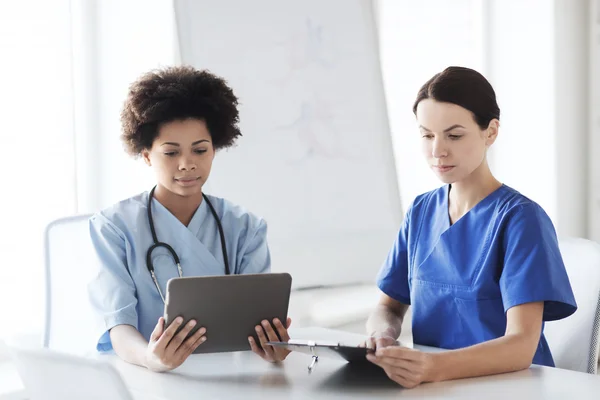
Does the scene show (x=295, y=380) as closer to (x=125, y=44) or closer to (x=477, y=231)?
(x=477, y=231)

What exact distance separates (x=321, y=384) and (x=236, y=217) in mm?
564

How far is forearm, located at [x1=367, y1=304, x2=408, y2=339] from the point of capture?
63.2 inches

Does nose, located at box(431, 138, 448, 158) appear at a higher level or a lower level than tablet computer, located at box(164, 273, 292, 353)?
higher

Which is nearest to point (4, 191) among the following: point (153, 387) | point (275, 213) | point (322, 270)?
point (275, 213)

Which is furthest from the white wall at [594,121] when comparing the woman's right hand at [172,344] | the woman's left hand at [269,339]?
the woman's right hand at [172,344]

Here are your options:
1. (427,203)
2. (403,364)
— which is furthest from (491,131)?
(403,364)

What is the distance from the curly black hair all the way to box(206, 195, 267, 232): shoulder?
0.13 meters

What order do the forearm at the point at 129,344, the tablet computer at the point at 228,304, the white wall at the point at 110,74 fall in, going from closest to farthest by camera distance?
1. the tablet computer at the point at 228,304
2. the forearm at the point at 129,344
3. the white wall at the point at 110,74

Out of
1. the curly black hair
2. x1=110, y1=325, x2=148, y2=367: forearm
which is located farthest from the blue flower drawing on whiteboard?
x1=110, y1=325, x2=148, y2=367: forearm

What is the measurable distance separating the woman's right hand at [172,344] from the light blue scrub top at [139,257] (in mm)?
241

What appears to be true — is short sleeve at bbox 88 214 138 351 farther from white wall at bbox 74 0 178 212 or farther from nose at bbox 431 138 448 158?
white wall at bbox 74 0 178 212

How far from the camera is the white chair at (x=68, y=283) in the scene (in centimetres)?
185

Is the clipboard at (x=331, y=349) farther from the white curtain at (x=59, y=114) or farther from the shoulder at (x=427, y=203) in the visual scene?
the white curtain at (x=59, y=114)

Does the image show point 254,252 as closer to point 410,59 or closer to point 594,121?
point 410,59
